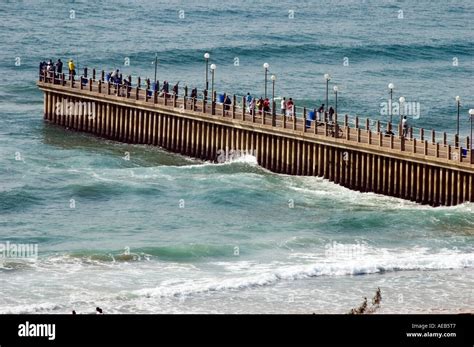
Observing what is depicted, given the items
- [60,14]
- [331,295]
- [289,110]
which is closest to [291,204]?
[289,110]

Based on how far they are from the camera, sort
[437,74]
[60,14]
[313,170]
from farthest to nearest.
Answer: [60,14]
[437,74]
[313,170]

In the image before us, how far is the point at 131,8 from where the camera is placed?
144000 mm

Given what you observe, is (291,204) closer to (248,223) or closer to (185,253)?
(248,223)

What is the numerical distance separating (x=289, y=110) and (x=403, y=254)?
18119 mm

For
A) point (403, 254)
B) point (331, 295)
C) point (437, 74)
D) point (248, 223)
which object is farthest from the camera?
point (437, 74)

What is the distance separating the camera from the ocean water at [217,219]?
167 ft

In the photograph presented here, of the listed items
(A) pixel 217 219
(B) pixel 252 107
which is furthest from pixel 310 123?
(A) pixel 217 219

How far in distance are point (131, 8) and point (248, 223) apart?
274 ft

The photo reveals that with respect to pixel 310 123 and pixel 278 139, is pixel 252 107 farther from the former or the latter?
pixel 310 123

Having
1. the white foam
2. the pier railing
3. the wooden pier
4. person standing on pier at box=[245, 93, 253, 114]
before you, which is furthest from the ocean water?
person standing on pier at box=[245, 93, 253, 114]

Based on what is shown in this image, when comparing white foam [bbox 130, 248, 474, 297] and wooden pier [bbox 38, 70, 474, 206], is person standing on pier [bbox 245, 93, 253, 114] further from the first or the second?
white foam [bbox 130, 248, 474, 297]

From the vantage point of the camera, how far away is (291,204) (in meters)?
66.4

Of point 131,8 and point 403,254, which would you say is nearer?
point 403,254

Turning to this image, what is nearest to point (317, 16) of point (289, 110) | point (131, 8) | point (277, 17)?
point (277, 17)
